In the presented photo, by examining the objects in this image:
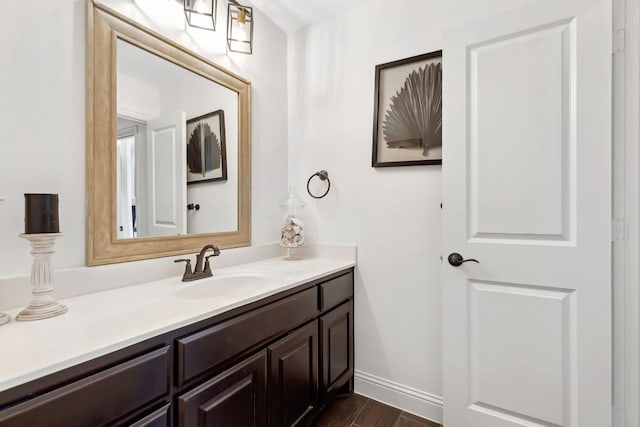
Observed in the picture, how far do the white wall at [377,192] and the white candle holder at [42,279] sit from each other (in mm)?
1437

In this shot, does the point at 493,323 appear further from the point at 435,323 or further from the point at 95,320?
the point at 95,320

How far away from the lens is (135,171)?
1358 millimetres

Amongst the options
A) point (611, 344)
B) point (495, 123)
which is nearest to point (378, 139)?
point (495, 123)

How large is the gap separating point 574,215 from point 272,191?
1691 millimetres

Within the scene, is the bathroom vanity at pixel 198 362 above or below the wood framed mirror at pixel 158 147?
below

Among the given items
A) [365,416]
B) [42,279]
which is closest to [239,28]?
[42,279]

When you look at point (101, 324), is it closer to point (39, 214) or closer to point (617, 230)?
point (39, 214)

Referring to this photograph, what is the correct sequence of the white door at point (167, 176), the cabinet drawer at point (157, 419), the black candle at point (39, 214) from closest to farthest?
1. the cabinet drawer at point (157, 419)
2. the black candle at point (39, 214)
3. the white door at point (167, 176)

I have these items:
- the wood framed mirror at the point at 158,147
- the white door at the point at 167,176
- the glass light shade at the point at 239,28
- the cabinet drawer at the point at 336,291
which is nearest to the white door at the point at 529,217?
the cabinet drawer at the point at 336,291

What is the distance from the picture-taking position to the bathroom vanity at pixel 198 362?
674 mm

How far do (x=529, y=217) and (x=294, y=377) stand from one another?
4.31ft

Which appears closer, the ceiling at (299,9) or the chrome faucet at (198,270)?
the chrome faucet at (198,270)

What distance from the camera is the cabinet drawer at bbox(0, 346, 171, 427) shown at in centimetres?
63

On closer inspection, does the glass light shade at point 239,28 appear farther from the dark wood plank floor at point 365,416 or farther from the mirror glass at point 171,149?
the dark wood plank floor at point 365,416
